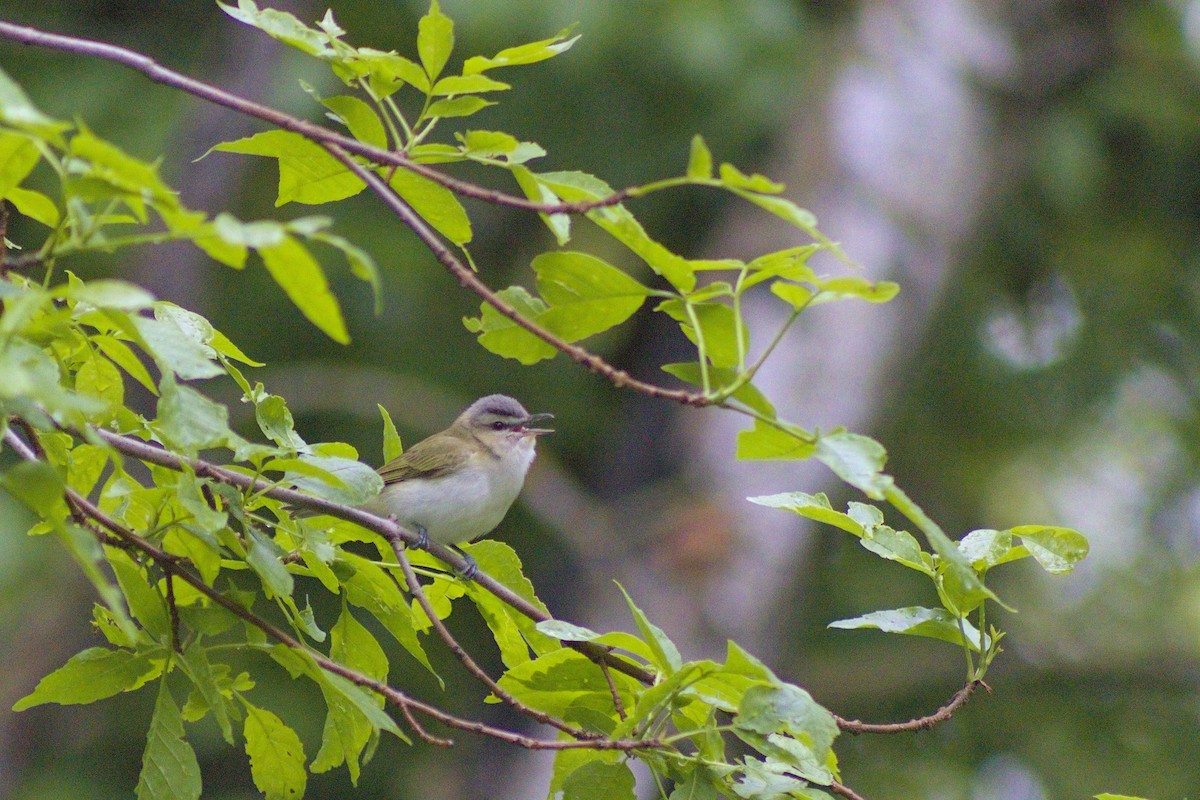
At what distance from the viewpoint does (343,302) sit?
8914 mm

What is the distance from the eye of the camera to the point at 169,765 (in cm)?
222

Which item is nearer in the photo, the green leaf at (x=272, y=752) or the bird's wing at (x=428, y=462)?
the green leaf at (x=272, y=752)

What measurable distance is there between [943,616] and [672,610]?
510 cm

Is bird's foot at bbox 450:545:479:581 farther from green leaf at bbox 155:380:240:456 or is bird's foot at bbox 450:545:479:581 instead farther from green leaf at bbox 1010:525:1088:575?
green leaf at bbox 1010:525:1088:575

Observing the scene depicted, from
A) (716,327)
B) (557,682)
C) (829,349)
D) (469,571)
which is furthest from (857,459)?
(829,349)

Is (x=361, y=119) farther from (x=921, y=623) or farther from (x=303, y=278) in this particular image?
(x=921, y=623)

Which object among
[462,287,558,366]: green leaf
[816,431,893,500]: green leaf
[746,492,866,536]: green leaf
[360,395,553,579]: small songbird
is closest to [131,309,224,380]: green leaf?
[462,287,558,366]: green leaf

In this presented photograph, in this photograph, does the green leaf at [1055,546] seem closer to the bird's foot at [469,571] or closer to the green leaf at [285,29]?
the bird's foot at [469,571]

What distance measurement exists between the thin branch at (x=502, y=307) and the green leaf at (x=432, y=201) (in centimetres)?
17

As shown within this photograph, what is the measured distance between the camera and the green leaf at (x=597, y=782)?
2.18 meters

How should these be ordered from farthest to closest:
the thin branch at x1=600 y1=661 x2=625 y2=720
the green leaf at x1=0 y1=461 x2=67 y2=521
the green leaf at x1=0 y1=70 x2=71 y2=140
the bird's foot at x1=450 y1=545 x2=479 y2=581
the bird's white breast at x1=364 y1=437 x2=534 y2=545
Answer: the bird's white breast at x1=364 y1=437 x2=534 y2=545
the bird's foot at x1=450 y1=545 x2=479 y2=581
the thin branch at x1=600 y1=661 x2=625 y2=720
the green leaf at x1=0 y1=461 x2=67 y2=521
the green leaf at x1=0 y1=70 x2=71 y2=140

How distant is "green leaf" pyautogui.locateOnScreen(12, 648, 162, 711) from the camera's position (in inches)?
86.9

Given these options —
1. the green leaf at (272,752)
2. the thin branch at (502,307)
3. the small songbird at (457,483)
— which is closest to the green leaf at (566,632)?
the thin branch at (502,307)

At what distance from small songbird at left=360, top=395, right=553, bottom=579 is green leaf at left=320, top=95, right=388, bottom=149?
2518mm
